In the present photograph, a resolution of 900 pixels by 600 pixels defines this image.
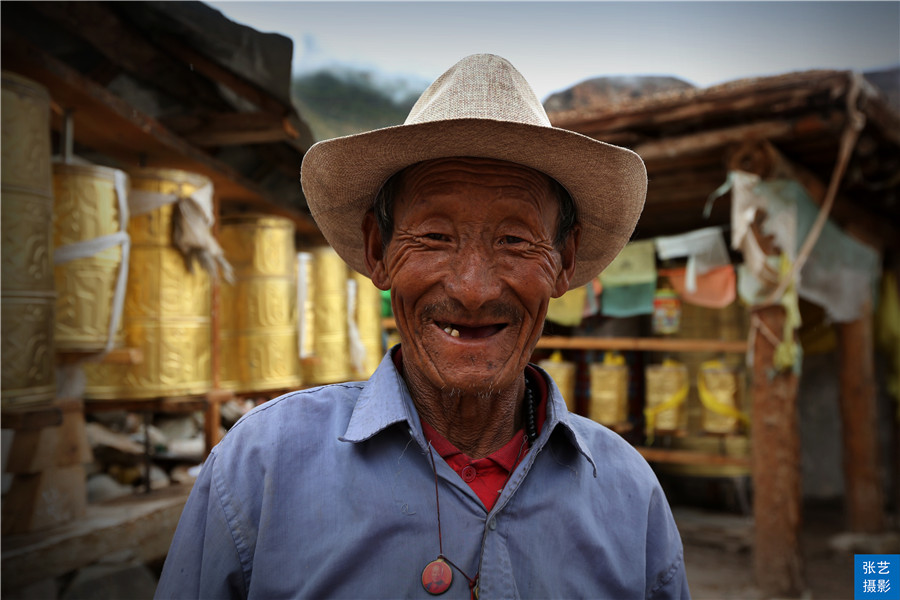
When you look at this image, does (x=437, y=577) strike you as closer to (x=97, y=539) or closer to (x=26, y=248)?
(x=26, y=248)

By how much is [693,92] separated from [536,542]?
14.0 ft

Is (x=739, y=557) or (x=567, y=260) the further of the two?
Result: (x=739, y=557)

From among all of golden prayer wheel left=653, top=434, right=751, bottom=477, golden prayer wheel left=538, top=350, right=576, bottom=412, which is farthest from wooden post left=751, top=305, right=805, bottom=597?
golden prayer wheel left=653, top=434, right=751, bottom=477

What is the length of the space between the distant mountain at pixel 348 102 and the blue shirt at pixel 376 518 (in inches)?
81.5

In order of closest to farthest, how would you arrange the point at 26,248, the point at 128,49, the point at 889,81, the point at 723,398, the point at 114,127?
the point at 26,248
the point at 114,127
the point at 128,49
the point at 723,398
the point at 889,81

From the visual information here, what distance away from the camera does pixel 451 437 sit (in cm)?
140

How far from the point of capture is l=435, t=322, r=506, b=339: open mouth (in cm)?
132

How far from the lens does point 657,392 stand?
5859mm

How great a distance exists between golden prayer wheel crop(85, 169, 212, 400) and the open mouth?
2730mm

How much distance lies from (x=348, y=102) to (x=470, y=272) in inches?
105

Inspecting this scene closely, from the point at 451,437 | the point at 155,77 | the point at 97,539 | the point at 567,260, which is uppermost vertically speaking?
the point at 155,77

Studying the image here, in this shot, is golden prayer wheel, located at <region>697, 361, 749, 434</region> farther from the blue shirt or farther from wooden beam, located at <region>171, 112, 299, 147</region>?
the blue shirt

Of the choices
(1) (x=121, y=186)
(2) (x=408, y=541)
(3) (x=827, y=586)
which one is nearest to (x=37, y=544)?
(1) (x=121, y=186)

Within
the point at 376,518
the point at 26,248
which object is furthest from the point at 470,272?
the point at 26,248
